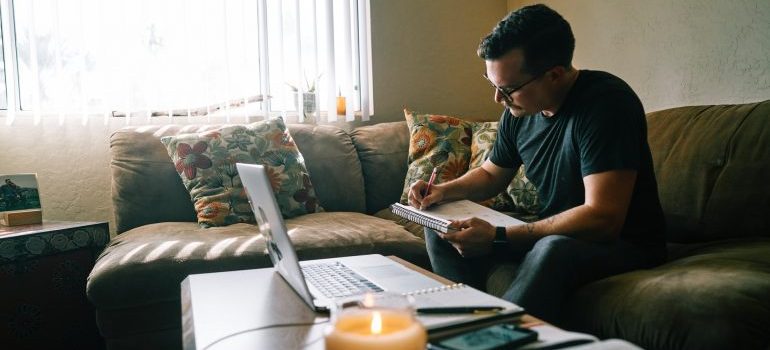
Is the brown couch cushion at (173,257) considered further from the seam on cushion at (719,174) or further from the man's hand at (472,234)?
the seam on cushion at (719,174)

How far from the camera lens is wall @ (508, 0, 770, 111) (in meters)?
1.95

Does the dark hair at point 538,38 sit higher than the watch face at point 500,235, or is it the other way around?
the dark hair at point 538,38

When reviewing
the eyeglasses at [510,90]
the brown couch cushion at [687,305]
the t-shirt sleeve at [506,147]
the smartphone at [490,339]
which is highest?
the eyeglasses at [510,90]

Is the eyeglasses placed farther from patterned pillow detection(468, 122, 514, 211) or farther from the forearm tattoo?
patterned pillow detection(468, 122, 514, 211)

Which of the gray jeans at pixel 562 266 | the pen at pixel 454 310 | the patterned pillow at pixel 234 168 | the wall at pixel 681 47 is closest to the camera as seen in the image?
the pen at pixel 454 310

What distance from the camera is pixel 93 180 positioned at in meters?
2.52

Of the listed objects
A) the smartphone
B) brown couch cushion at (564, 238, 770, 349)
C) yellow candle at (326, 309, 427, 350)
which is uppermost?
yellow candle at (326, 309, 427, 350)

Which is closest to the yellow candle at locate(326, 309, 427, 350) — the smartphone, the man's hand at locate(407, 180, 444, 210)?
the smartphone

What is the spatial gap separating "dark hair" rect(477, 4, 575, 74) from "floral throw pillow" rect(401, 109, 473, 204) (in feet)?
3.07

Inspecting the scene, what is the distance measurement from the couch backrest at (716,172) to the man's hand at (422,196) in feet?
2.20

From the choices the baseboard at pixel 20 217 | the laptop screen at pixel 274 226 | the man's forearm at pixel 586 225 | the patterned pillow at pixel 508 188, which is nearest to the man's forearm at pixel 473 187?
the patterned pillow at pixel 508 188

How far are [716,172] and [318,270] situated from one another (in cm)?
114

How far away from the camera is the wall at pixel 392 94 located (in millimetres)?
2430

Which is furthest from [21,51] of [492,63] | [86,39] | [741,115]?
[741,115]
